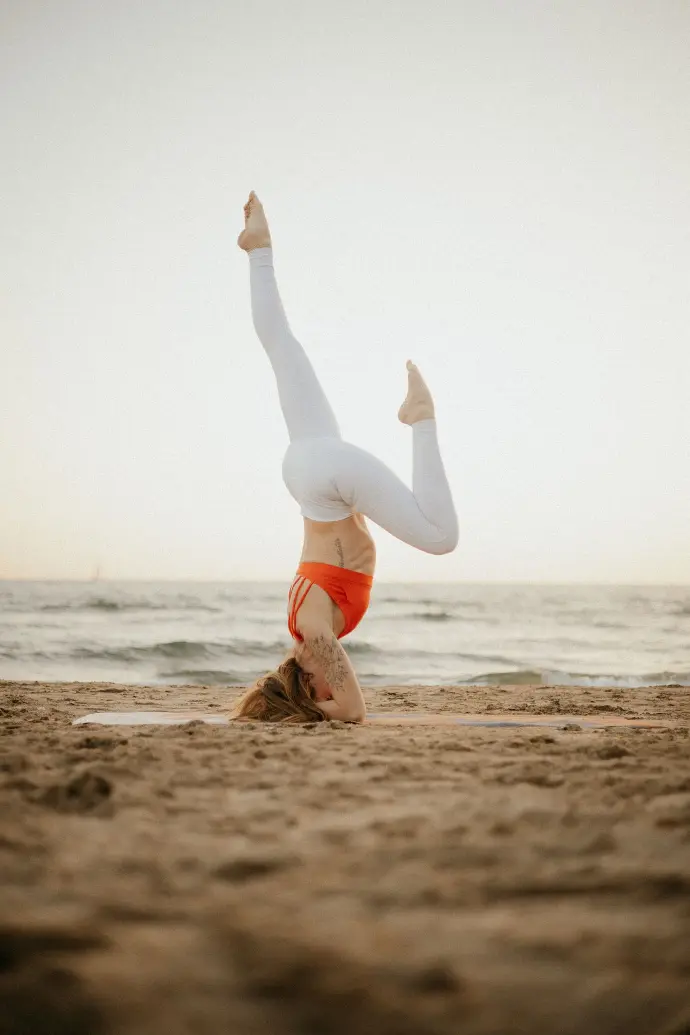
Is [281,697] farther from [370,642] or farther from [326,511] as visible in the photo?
[370,642]

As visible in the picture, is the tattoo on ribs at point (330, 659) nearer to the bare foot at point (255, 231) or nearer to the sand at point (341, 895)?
the sand at point (341, 895)

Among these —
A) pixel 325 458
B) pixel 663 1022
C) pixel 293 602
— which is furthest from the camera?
pixel 293 602

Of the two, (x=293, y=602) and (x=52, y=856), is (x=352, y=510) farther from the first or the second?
(x=52, y=856)

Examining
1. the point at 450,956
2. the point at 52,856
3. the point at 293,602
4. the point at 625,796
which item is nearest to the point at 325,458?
the point at 293,602

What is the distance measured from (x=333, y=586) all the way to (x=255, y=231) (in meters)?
1.74

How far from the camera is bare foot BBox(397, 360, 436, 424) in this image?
142 inches

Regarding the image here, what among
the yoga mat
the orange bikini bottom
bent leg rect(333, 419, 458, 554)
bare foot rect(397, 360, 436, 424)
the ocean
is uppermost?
bare foot rect(397, 360, 436, 424)

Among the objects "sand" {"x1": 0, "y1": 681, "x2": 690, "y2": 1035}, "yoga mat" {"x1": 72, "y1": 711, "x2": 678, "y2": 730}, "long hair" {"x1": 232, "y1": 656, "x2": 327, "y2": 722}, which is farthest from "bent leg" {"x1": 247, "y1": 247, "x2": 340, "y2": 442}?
"sand" {"x1": 0, "y1": 681, "x2": 690, "y2": 1035}

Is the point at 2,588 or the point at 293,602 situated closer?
the point at 293,602

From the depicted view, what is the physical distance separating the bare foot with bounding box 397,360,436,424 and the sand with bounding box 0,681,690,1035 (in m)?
1.87

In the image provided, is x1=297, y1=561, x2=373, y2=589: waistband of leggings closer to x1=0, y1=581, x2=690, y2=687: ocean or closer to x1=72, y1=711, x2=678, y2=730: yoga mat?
x1=72, y1=711, x2=678, y2=730: yoga mat

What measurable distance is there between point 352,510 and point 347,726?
1016mm

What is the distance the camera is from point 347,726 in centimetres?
313

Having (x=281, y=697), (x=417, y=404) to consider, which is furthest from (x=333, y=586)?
(x=417, y=404)
